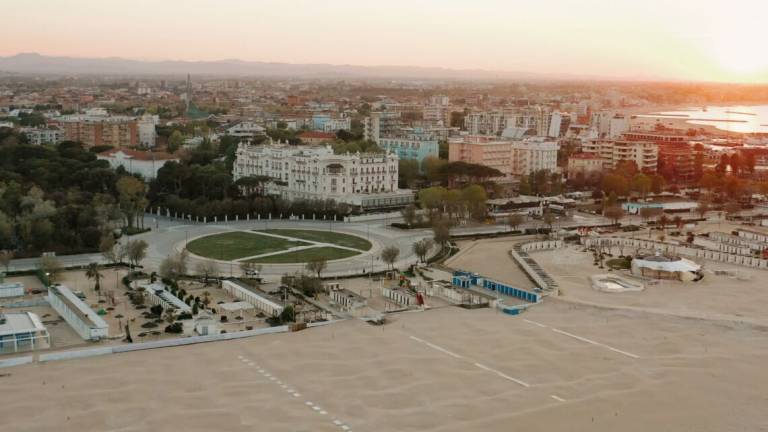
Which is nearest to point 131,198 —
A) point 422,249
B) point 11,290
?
point 11,290

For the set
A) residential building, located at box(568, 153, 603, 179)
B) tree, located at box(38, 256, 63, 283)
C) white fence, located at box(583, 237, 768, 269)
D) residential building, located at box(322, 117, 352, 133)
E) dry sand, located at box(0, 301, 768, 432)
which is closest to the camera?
dry sand, located at box(0, 301, 768, 432)

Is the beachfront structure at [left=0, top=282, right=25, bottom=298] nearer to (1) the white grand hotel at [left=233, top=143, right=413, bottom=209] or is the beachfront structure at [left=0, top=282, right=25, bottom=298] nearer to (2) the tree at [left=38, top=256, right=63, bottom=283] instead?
(2) the tree at [left=38, top=256, right=63, bottom=283]

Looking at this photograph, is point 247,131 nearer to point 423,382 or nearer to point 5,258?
point 5,258

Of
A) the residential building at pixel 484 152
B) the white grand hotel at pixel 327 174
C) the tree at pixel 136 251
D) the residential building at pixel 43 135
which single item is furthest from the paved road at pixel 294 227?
the residential building at pixel 43 135

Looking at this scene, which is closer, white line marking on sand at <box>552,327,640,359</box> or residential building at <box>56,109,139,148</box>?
white line marking on sand at <box>552,327,640,359</box>

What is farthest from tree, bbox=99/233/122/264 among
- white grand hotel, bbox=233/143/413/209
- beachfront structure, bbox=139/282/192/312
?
white grand hotel, bbox=233/143/413/209

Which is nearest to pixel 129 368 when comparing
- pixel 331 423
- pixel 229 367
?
pixel 229 367
